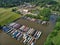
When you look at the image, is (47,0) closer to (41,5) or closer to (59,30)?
(41,5)

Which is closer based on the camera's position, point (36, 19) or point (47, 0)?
point (36, 19)

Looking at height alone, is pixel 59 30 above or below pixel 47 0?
above

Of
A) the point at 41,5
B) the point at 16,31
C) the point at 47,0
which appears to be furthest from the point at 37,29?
the point at 47,0

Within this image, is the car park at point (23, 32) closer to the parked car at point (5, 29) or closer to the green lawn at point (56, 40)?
the parked car at point (5, 29)

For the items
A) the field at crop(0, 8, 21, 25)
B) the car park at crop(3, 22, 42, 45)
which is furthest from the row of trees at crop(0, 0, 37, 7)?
the car park at crop(3, 22, 42, 45)

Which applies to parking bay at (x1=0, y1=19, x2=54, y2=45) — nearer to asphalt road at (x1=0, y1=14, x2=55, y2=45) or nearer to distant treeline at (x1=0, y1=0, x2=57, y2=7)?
asphalt road at (x1=0, y1=14, x2=55, y2=45)

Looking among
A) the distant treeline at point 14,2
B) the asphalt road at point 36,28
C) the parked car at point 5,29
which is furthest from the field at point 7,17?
the distant treeline at point 14,2

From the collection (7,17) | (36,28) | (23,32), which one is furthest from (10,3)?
(23,32)

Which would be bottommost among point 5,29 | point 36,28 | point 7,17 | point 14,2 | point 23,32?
point 14,2

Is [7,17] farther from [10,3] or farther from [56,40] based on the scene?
[56,40]

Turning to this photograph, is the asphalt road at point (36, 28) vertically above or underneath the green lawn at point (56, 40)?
underneath

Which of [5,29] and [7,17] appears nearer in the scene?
[5,29]
